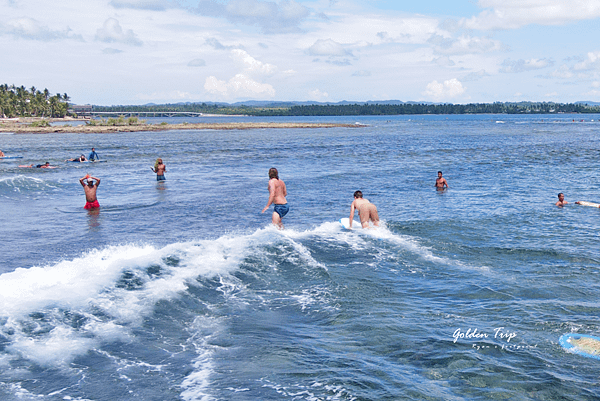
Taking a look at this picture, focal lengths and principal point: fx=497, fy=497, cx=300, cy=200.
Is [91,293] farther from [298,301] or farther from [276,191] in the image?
[276,191]


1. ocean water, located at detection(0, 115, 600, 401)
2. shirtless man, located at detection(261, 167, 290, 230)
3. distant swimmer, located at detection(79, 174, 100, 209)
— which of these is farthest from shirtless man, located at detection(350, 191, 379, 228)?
distant swimmer, located at detection(79, 174, 100, 209)

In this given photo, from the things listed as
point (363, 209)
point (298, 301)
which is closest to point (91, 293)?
point (298, 301)

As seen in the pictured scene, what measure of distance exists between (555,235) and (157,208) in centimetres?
1824

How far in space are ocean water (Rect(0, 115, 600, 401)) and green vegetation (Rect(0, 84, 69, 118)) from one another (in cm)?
16842

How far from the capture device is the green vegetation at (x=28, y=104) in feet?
557

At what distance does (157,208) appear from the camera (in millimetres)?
25438

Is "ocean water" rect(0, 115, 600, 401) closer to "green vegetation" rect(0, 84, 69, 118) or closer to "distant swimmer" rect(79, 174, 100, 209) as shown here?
"distant swimmer" rect(79, 174, 100, 209)

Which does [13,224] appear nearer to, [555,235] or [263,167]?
[555,235]

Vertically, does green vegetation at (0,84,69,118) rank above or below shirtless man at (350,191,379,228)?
above

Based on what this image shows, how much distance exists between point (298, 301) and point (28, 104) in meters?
199

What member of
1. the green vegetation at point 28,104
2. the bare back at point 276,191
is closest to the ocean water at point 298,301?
the bare back at point 276,191

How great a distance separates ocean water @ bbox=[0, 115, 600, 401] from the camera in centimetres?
862

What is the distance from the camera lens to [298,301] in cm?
1258

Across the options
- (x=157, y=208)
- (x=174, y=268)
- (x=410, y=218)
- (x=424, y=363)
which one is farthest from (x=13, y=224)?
(x=424, y=363)
